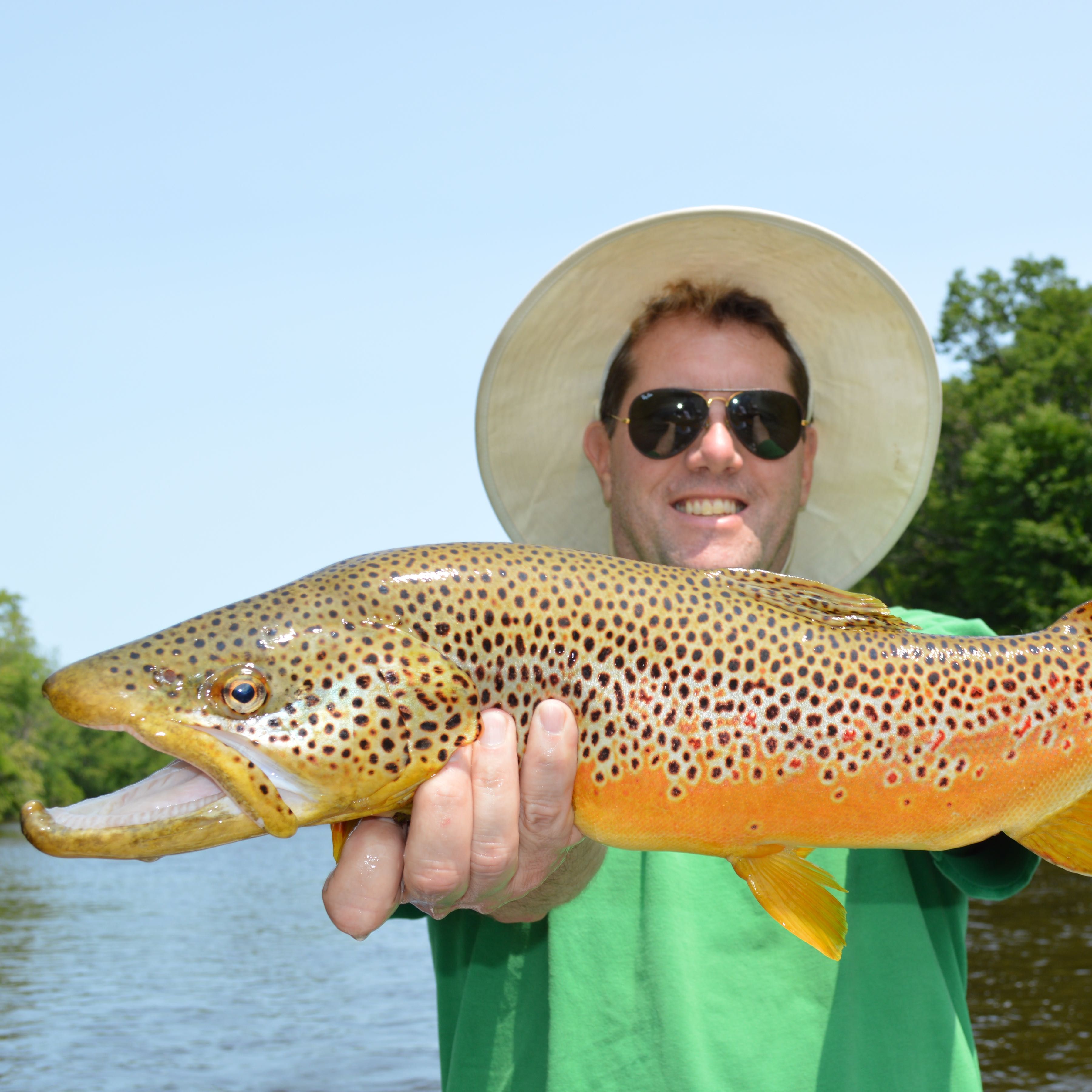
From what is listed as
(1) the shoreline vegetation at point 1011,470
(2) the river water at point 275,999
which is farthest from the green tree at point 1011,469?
(2) the river water at point 275,999

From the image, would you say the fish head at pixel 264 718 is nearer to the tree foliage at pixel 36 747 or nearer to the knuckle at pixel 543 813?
the knuckle at pixel 543 813

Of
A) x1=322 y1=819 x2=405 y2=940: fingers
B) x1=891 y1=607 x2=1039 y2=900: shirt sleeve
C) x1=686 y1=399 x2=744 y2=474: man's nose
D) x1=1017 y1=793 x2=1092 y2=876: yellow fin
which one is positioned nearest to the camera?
x1=322 y1=819 x2=405 y2=940: fingers

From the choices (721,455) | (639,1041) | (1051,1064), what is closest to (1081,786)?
(639,1041)

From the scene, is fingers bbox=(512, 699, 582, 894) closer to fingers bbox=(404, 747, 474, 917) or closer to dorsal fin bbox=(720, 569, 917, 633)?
fingers bbox=(404, 747, 474, 917)

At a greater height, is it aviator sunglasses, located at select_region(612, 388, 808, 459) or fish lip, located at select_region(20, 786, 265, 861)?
aviator sunglasses, located at select_region(612, 388, 808, 459)

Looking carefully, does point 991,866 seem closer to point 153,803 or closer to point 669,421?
point 669,421

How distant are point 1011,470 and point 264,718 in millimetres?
42943

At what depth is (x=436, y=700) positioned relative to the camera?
2.71 meters

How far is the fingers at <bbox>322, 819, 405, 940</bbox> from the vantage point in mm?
2785

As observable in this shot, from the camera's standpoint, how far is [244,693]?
265 cm

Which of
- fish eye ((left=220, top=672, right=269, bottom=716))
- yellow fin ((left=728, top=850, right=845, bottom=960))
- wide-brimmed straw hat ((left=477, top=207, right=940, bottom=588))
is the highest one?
wide-brimmed straw hat ((left=477, top=207, right=940, bottom=588))

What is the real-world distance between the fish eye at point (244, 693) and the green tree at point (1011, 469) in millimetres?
37438

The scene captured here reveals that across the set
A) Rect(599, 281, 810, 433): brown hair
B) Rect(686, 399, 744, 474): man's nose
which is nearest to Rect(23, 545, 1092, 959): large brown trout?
Rect(686, 399, 744, 474): man's nose

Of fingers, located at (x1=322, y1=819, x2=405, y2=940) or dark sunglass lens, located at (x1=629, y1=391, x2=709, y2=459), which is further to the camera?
dark sunglass lens, located at (x1=629, y1=391, x2=709, y2=459)
